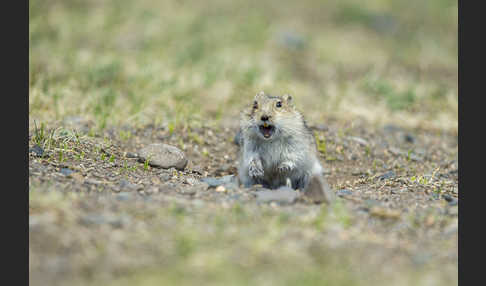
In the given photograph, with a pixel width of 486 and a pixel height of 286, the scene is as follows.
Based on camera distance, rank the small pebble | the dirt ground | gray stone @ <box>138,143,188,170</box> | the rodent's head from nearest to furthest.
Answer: the dirt ground
the small pebble
the rodent's head
gray stone @ <box>138,143,188,170</box>

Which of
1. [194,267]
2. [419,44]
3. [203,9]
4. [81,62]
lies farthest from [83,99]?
[419,44]

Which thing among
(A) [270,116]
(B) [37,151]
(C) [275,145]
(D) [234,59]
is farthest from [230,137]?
(D) [234,59]

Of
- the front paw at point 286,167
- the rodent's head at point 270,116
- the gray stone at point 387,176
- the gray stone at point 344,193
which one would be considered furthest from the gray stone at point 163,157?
the gray stone at point 387,176

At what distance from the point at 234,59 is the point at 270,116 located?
533 cm

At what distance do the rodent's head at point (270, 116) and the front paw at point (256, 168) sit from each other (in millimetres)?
266

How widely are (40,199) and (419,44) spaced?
11.3m

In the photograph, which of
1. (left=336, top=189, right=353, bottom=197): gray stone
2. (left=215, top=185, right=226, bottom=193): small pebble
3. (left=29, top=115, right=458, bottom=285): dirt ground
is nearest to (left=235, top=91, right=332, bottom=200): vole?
(left=336, top=189, right=353, bottom=197): gray stone

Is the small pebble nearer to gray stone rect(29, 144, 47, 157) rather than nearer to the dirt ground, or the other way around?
the dirt ground

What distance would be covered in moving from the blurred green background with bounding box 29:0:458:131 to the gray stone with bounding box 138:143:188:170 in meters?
1.19

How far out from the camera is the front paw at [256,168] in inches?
230

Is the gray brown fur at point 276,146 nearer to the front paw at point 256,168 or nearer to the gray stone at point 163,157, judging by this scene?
the front paw at point 256,168

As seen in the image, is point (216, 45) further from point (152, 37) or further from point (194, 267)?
point (194, 267)

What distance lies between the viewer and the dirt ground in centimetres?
352

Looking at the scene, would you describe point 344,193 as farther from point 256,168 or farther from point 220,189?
point 220,189
